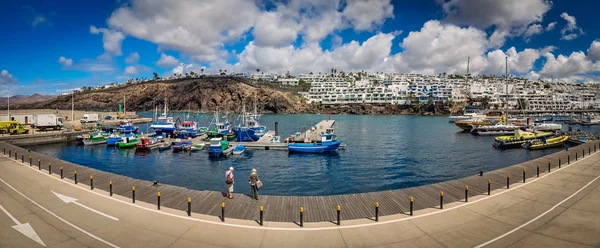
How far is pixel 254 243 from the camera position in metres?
11.8

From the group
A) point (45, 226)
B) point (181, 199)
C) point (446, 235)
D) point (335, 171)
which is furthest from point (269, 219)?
point (335, 171)

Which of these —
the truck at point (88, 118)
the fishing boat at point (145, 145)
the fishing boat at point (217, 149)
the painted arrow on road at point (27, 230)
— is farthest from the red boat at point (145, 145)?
the truck at point (88, 118)

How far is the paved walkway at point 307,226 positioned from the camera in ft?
38.9

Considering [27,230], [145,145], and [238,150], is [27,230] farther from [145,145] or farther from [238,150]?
[145,145]

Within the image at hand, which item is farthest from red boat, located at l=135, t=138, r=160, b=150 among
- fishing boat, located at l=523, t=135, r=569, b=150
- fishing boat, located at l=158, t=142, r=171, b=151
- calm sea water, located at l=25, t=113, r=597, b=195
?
fishing boat, located at l=523, t=135, r=569, b=150

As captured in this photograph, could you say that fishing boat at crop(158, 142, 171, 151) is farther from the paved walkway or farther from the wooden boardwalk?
the paved walkway

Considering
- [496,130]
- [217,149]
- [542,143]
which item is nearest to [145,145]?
[217,149]

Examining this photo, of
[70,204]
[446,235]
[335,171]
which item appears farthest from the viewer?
[335,171]

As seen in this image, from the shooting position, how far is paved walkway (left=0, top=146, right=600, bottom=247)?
38.9 feet

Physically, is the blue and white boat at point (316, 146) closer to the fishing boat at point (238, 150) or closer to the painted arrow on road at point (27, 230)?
the fishing boat at point (238, 150)

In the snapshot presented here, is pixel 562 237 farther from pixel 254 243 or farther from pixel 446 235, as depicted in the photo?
pixel 254 243

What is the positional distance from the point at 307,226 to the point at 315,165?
89.2 feet

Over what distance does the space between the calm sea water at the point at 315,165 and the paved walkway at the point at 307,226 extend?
41.9 feet

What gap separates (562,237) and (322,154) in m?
37.5
